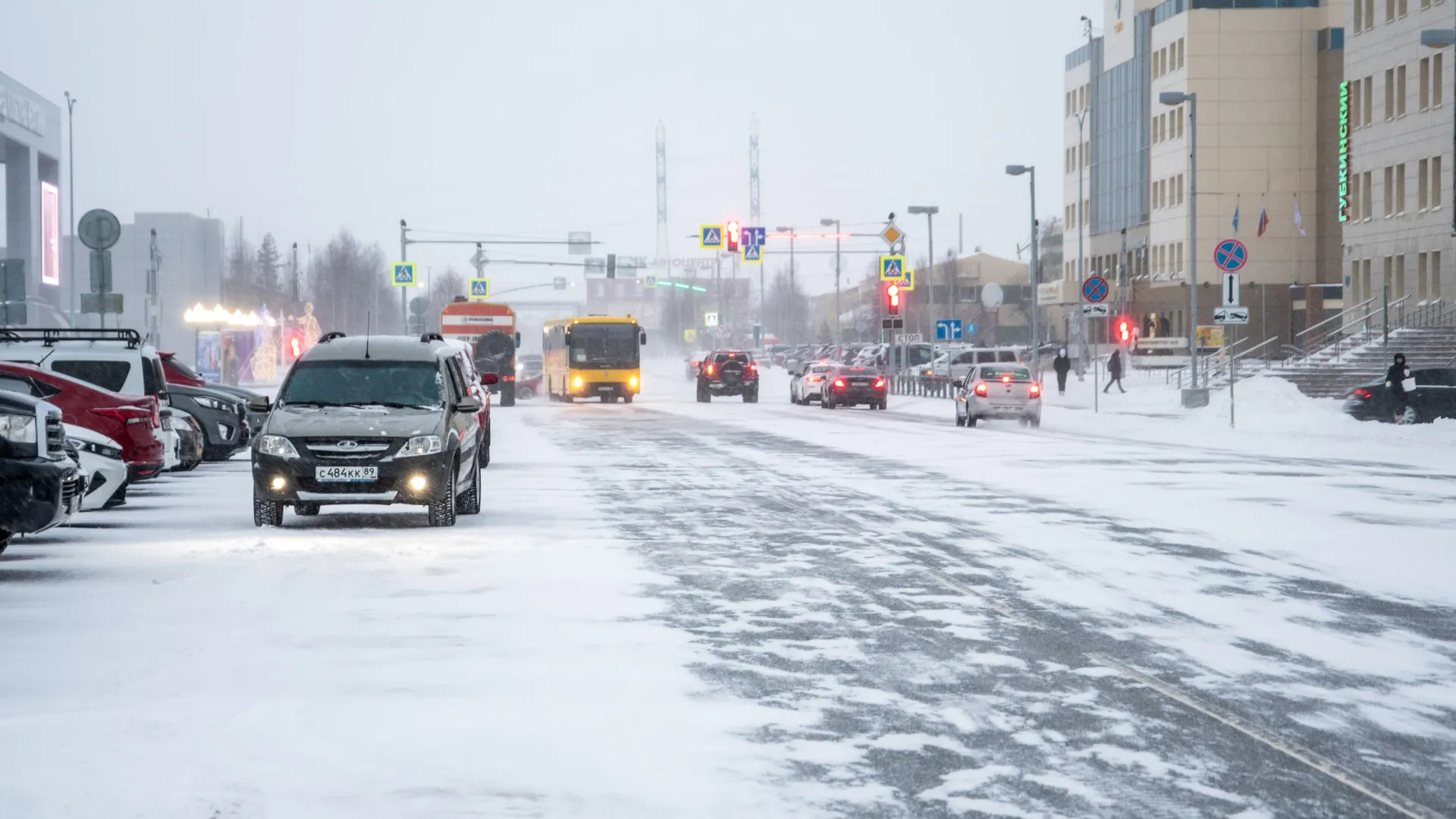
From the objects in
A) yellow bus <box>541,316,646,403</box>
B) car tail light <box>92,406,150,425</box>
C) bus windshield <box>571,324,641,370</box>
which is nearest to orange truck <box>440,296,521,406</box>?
yellow bus <box>541,316,646,403</box>

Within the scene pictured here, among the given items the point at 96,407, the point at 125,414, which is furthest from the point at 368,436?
the point at 96,407

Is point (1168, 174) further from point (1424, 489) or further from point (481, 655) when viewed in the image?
point (481, 655)

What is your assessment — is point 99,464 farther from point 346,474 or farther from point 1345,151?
point 1345,151

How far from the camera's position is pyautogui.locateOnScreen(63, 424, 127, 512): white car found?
16.5m

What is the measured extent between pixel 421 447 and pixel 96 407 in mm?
3802

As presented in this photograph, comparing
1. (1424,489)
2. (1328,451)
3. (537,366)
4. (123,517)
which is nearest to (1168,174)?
(537,366)

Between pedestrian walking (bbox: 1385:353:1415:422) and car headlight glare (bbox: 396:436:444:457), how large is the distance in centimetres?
2429

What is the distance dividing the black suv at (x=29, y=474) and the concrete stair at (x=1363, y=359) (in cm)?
4663

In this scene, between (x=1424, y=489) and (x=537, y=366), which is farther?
(x=537, y=366)

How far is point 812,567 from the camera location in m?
13.8

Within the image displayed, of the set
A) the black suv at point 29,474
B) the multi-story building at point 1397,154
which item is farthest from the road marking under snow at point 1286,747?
the multi-story building at point 1397,154

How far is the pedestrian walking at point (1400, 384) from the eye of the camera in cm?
3644

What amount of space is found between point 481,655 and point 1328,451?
23201mm

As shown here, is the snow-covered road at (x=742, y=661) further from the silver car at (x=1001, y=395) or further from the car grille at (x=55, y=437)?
the silver car at (x=1001, y=395)
